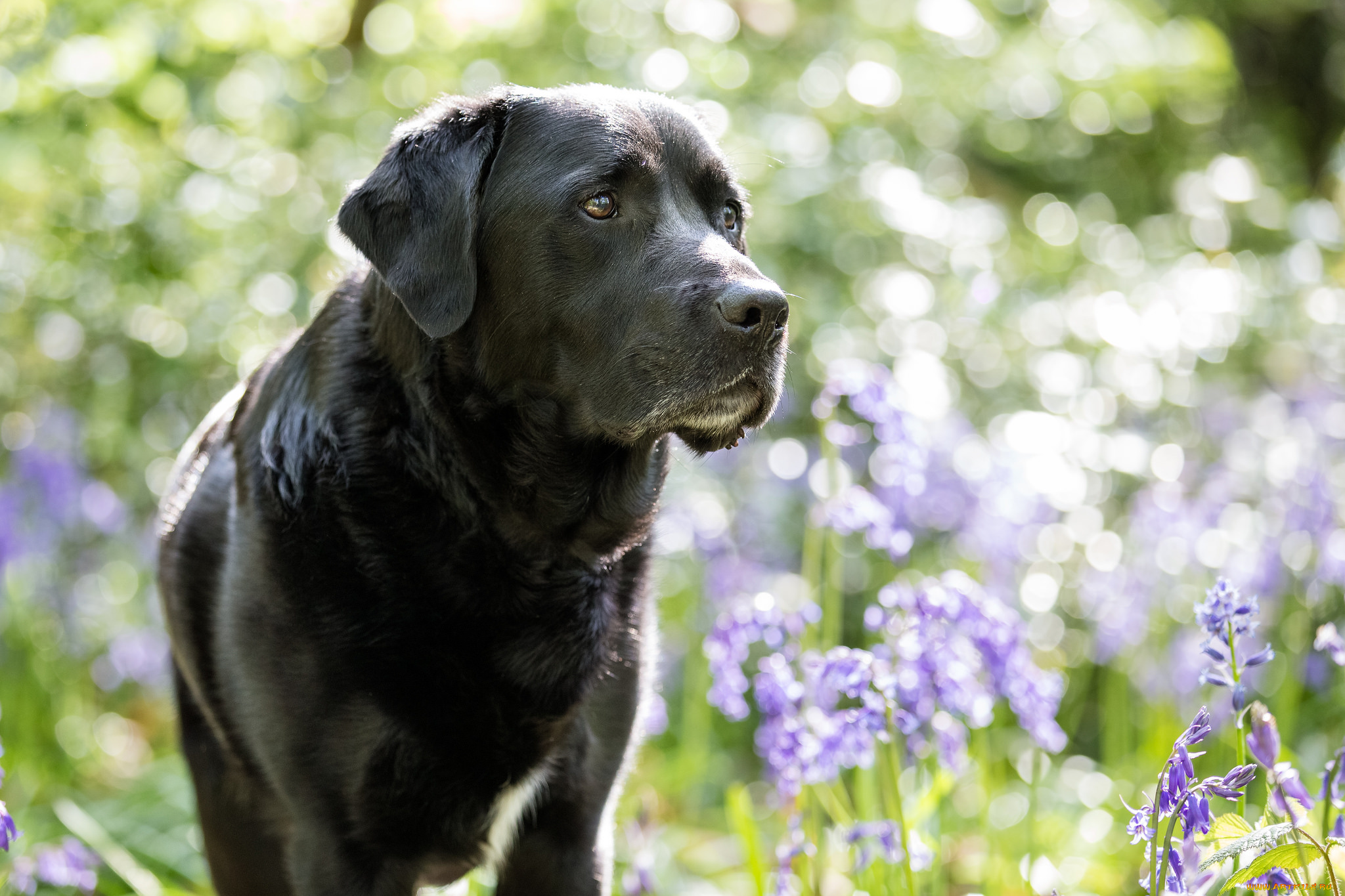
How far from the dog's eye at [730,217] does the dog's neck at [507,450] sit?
0.50m

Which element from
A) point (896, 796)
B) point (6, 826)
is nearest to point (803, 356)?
point (896, 796)

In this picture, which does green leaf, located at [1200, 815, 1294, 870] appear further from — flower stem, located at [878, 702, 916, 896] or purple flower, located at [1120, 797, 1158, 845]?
flower stem, located at [878, 702, 916, 896]

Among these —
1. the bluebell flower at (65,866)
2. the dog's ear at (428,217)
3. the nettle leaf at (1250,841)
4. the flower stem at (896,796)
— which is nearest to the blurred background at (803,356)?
the bluebell flower at (65,866)

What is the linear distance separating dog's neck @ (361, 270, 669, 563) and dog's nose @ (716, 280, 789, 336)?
0.29 metres

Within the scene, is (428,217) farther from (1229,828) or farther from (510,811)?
(1229,828)

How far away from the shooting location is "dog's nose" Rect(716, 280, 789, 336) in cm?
201

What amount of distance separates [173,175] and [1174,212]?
505cm

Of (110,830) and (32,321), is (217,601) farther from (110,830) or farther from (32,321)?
(32,321)

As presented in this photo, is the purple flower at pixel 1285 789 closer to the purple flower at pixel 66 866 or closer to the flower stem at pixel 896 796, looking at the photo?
the flower stem at pixel 896 796

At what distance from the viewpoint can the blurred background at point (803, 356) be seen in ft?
12.0

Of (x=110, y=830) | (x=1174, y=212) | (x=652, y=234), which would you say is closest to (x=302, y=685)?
(x=652, y=234)

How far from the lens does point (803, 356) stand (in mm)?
4941

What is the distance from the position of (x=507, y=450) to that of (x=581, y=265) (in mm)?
345

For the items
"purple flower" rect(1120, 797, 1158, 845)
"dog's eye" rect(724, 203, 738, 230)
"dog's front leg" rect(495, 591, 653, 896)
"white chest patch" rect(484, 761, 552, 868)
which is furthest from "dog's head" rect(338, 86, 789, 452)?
"purple flower" rect(1120, 797, 1158, 845)
